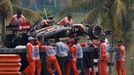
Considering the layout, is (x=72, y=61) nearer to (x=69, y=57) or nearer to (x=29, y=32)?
(x=69, y=57)

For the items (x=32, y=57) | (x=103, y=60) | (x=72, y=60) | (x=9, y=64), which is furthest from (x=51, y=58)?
(x=103, y=60)

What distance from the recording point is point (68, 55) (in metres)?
15.0

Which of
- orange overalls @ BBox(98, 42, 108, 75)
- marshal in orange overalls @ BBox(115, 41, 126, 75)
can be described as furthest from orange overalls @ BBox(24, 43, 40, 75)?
marshal in orange overalls @ BBox(115, 41, 126, 75)

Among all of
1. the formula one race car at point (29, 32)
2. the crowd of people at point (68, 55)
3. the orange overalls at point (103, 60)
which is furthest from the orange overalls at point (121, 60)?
the formula one race car at point (29, 32)

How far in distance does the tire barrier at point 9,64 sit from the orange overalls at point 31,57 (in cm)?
63

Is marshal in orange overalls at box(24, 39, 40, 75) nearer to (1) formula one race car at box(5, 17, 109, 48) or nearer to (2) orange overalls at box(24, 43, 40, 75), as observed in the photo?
(2) orange overalls at box(24, 43, 40, 75)

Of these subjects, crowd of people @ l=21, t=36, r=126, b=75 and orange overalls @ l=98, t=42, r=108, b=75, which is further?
orange overalls @ l=98, t=42, r=108, b=75

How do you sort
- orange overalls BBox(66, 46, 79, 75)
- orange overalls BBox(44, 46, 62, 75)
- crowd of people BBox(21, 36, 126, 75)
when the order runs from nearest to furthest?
crowd of people BBox(21, 36, 126, 75) → orange overalls BBox(44, 46, 62, 75) → orange overalls BBox(66, 46, 79, 75)

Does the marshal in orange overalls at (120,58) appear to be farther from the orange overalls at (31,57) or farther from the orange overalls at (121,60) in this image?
the orange overalls at (31,57)

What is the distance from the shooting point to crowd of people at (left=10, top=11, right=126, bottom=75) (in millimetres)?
14039

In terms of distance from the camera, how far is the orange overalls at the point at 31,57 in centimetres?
1379

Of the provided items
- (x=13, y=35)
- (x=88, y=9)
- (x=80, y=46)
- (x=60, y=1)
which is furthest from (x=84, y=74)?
(x=60, y=1)

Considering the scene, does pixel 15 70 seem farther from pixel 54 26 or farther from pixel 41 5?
pixel 41 5

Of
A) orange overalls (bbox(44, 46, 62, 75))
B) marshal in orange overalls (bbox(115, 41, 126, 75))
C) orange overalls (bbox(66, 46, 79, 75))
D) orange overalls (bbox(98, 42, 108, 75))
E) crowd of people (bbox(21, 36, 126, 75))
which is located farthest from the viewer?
marshal in orange overalls (bbox(115, 41, 126, 75))
